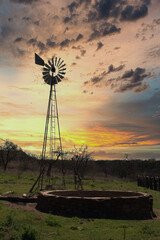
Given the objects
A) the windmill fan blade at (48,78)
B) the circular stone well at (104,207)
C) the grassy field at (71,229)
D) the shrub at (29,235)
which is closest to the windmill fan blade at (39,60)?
the windmill fan blade at (48,78)

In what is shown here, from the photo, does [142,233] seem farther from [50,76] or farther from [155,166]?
[155,166]

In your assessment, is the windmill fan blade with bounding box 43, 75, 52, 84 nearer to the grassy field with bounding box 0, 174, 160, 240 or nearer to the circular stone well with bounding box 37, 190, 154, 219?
the circular stone well with bounding box 37, 190, 154, 219

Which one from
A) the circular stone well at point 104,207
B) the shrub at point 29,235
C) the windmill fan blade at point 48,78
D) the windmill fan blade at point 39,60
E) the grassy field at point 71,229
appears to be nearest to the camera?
the shrub at point 29,235

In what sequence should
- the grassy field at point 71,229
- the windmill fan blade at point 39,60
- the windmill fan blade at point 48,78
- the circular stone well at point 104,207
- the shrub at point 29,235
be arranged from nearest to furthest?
the shrub at point 29,235 < the grassy field at point 71,229 < the circular stone well at point 104,207 < the windmill fan blade at point 39,60 < the windmill fan blade at point 48,78

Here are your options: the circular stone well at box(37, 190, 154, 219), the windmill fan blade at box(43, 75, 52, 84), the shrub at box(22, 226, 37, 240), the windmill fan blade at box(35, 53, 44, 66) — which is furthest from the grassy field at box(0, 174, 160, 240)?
the windmill fan blade at box(35, 53, 44, 66)

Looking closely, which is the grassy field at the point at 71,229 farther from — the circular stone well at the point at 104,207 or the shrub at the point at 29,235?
the circular stone well at the point at 104,207

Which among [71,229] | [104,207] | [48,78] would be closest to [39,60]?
[48,78]

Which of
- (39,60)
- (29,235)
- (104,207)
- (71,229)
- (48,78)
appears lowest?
(71,229)

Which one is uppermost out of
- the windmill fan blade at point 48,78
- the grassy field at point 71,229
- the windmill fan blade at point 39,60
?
the windmill fan blade at point 39,60

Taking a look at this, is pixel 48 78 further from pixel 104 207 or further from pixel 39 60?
pixel 104 207

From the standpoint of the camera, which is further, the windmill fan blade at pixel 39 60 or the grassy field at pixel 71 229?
the windmill fan blade at pixel 39 60

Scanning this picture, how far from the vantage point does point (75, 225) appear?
9.91 metres

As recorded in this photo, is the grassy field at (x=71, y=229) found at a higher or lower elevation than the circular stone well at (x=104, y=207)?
lower

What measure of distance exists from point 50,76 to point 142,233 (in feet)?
54.2
